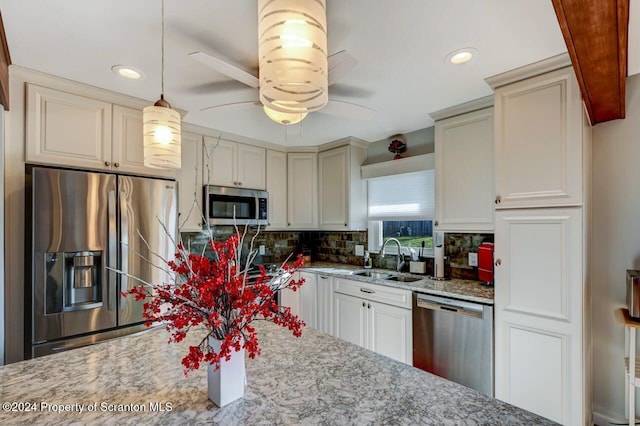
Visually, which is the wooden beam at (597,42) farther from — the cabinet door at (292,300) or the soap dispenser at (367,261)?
the cabinet door at (292,300)

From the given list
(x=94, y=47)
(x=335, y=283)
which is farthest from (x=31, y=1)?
(x=335, y=283)

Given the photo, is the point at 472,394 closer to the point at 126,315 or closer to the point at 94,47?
the point at 126,315

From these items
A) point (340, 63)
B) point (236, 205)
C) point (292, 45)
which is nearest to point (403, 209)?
point (236, 205)

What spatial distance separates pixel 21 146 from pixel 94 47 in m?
0.84

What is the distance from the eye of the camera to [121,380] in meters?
1.01

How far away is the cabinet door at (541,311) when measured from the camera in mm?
1706

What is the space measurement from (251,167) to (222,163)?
352 mm

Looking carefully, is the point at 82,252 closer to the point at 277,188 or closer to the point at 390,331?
the point at 277,188

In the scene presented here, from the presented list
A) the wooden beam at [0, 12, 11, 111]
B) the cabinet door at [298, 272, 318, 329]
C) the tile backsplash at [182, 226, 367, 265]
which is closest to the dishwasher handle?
the cabinet door at [298, 272, 318, 329]

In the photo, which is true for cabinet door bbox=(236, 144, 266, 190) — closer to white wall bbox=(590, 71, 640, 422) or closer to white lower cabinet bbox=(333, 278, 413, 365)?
white lower cabinet bbox=(333, 278, 413, 365)

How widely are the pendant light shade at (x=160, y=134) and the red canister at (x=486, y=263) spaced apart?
89.4 inches

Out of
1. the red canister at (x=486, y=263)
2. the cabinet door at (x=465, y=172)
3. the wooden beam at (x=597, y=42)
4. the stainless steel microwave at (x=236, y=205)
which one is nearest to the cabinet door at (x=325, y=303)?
the stainless steel microwave at (x=236, y=205)

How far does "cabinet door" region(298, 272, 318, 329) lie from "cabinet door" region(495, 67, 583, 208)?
→ 6.70 ft

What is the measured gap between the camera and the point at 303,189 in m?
3.80
